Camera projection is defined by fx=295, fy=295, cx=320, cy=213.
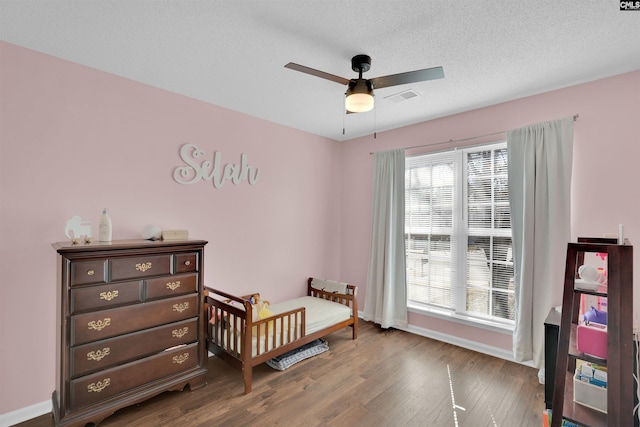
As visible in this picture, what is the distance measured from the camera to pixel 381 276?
12.5 ft

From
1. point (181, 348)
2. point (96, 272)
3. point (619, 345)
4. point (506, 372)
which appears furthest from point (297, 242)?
point (619, 345)

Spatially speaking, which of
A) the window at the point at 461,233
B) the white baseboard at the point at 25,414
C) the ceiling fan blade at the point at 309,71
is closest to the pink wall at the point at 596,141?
the window at the point at 461,233

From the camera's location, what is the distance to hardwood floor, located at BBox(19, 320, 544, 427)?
2.09 metres

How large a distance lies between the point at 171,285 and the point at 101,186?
99 cm

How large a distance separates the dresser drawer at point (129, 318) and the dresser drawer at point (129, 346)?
0.14 feet

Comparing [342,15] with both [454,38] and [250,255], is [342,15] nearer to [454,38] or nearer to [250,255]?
[454,38]

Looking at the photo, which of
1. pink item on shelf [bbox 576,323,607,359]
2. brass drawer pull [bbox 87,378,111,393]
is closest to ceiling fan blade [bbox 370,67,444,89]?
pink item on shelf [bbox 576,323,607,359]

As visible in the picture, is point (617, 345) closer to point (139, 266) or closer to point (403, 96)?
point (403, 96)

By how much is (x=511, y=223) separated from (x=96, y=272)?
3.47 meters

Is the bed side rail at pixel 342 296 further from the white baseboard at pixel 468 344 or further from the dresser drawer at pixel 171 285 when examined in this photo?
the dresser drawer at pixel 171 285

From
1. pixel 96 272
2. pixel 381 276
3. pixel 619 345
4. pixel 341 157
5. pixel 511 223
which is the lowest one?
pixel 381 276

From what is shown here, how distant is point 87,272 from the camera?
1.95 metres

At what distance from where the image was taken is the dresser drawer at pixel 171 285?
2.20 meters

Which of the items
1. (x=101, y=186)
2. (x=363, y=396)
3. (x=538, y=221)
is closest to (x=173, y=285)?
(x=101, y=186)
